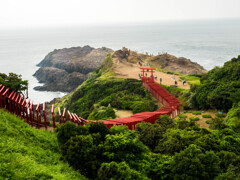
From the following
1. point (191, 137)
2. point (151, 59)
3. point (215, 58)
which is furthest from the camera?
point (215, 58)

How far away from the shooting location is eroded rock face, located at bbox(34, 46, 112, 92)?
76.2m

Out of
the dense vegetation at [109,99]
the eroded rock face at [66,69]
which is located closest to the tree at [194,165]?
the dense vegetation at [109,99]

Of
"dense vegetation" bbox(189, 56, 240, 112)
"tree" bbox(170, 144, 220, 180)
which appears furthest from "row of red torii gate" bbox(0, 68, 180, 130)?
"tree" bbox(170, 144, 220, 180)

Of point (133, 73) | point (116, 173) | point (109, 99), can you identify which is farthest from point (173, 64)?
point (116, 173)

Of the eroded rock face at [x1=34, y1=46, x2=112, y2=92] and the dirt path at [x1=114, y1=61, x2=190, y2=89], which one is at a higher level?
the dirt path at [x1=114, y1=61, x2=190, y2=89]

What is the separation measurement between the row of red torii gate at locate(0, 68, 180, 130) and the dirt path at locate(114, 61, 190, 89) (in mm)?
3938

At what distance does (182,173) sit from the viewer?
14.0m

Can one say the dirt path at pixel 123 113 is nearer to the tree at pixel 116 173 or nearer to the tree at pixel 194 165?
the tree at pixel 194 165

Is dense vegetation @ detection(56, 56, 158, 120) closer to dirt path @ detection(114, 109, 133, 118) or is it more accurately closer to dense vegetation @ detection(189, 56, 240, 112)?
dirt path @ detection(114, 109, 133, 118)

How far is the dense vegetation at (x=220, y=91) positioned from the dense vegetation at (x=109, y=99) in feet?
18.8

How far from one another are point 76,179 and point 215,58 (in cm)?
10307

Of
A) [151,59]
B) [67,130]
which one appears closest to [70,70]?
[151,59]

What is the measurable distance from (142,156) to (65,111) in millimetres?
11158

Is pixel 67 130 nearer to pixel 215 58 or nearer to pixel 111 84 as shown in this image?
pixel 111 84
